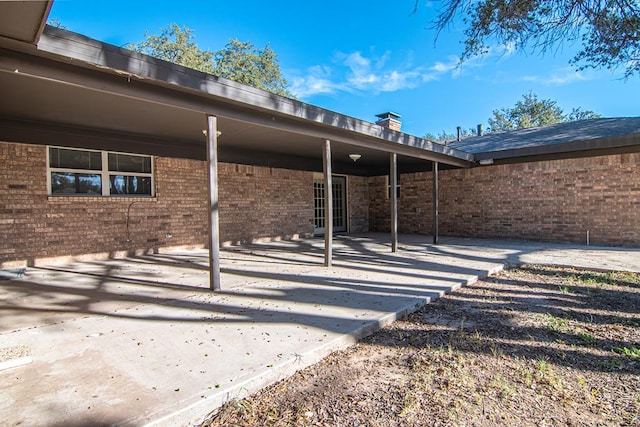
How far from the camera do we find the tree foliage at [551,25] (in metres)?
4.82

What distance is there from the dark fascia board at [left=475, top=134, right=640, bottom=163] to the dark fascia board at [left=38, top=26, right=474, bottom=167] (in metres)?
4.75

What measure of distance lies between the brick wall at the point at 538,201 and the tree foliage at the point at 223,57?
16.3 m

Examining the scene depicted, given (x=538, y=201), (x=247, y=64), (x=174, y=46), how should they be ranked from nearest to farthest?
(x=538, y=201)
(x=174, y=46)
(x=247, y=64)

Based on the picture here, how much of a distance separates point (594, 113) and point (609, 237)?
33702 mm

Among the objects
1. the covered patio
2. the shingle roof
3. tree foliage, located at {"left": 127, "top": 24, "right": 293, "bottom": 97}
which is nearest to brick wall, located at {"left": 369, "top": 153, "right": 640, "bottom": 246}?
the shingle roof

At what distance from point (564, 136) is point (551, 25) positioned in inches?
221

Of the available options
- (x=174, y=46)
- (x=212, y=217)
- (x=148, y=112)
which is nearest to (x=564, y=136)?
(x=212, y=217)

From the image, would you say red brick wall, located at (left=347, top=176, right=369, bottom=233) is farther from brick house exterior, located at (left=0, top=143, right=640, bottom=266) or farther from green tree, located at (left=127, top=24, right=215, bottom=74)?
green tree, located at (left=127, top=24, right=215, bottom=74)

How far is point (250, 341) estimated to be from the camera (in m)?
2.82

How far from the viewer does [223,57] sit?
25.2m

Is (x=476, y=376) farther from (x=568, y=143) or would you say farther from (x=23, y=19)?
(x=568, y=143)

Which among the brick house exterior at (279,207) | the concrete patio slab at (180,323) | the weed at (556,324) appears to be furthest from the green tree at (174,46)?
the weed at (556,324)

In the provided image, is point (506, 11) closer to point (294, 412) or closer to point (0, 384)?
point (294, 412)

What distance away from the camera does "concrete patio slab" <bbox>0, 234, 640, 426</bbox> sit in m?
2.01
